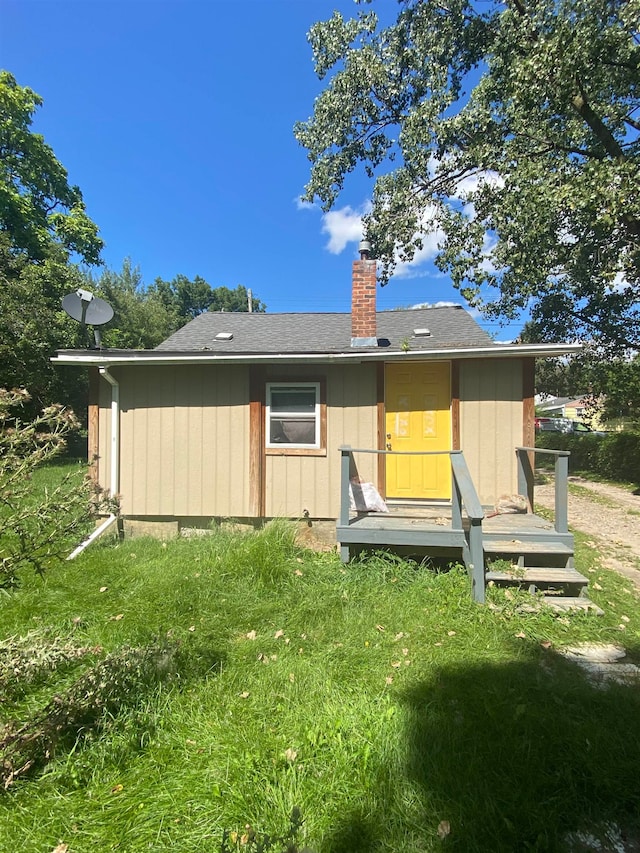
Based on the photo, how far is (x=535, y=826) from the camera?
1.86 m

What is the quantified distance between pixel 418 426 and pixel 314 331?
2.96m

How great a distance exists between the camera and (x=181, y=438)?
6.17 meters

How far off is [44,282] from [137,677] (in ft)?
51.8

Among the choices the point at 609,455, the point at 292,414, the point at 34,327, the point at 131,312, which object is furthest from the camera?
the point at 131,312

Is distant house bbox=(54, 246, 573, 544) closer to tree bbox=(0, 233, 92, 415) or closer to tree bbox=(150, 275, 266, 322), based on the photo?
tree bbox=(0, 233, 92, 415)

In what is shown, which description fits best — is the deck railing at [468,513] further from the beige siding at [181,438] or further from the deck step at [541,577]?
the beige siding at [181,438]

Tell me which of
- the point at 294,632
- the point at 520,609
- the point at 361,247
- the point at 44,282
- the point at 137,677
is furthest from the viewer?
the point at 44,282

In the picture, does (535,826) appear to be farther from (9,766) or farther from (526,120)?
(526,120)

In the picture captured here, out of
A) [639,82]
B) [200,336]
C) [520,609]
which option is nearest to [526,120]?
[639,82]

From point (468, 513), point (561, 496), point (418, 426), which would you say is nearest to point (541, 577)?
point (561, 496)

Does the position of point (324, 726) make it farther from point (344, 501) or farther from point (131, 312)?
point (131, 312)

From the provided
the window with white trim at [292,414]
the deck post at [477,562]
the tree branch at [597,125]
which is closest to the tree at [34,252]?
the window with white trim at [292,414]

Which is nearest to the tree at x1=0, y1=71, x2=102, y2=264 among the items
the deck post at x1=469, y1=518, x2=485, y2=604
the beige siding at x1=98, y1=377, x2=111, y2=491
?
the beige siding at x1=98, y1=377, x2=111, y2=491

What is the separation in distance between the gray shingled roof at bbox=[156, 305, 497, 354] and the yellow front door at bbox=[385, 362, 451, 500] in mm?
482
